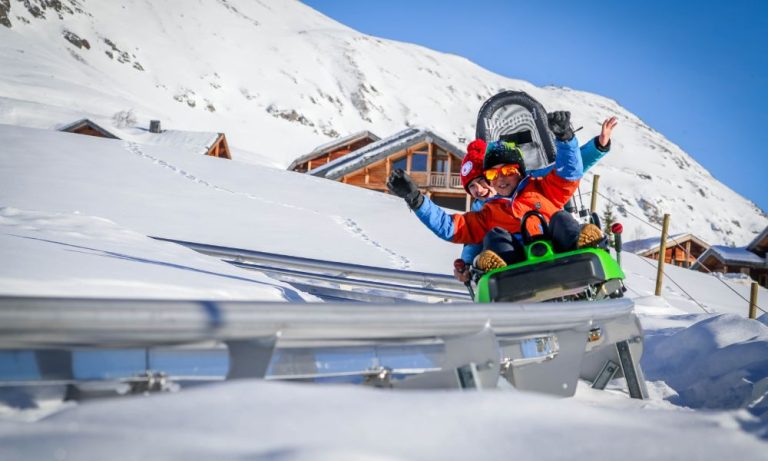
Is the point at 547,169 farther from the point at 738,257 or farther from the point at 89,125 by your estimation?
the point at 738,257

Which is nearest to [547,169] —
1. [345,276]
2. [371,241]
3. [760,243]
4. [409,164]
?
[345,276]

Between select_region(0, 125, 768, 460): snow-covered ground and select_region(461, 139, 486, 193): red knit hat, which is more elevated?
select_region(461, 139, 486, 193): red knit hat

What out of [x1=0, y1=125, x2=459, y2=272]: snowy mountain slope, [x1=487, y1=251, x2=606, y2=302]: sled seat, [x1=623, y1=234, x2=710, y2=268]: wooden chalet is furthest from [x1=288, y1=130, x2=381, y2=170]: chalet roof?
[x1=487, y1=251, x2=606, y2=302]: sled seat

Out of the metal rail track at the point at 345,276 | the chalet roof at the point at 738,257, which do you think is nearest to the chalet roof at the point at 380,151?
the chalet roof at the point at 738,257

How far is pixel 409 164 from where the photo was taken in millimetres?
30031

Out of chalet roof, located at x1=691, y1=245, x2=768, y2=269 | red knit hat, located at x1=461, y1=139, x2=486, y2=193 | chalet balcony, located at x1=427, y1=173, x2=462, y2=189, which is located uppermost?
chalet balcony, located at x1=427, y1=173, x2=462, y2=189

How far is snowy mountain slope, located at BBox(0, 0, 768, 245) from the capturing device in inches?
2889

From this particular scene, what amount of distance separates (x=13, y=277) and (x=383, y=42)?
171m

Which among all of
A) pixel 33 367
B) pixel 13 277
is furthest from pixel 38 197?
pixel 33 367

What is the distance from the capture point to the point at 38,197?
8.71m

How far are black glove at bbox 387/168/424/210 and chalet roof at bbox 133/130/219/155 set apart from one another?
3660 centimetres

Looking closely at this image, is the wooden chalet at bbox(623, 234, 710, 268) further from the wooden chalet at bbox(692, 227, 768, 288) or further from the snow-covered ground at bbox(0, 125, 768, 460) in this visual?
the snow-covered ground at bbox(0, 125, 768, 460)

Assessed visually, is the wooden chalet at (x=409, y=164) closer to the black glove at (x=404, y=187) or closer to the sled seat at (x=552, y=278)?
the black glove at (x=404, y=187)

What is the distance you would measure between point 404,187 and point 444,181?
81.2 ft
